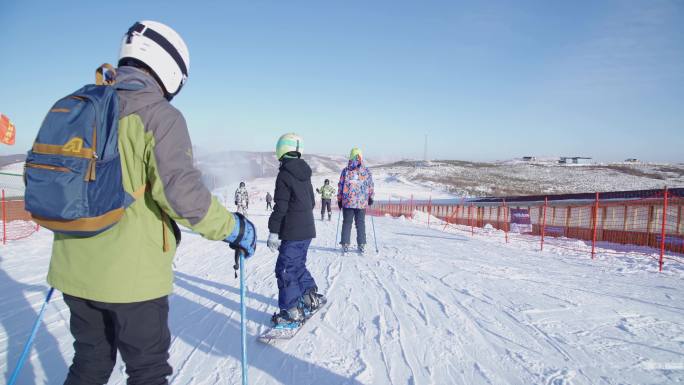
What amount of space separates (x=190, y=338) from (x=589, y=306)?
185 inches

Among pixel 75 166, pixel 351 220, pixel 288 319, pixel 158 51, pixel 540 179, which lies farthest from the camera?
pixel 540 179

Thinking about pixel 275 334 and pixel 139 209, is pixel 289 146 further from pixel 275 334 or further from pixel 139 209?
pixel 139 209

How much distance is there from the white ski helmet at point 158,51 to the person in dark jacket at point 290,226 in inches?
73.7

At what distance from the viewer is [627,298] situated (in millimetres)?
4812

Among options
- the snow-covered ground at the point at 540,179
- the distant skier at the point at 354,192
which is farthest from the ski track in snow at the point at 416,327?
the snow-covered ground at the point at 540,179

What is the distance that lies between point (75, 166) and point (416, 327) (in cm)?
339

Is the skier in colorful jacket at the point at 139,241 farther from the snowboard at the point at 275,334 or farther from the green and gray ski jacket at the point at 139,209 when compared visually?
the snowboard at the point at 275,334

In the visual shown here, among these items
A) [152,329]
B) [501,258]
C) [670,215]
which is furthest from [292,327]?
[670,215]

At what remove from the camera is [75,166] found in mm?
1333

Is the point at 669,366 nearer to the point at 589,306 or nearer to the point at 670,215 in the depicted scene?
the point at 589,306

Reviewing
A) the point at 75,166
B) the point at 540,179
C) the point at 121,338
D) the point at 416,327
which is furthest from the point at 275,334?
the point at 540,179

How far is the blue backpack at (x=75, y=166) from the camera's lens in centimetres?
132

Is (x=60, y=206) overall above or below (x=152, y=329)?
above

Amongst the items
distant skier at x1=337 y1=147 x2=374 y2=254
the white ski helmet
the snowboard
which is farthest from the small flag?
the white ski helmet
